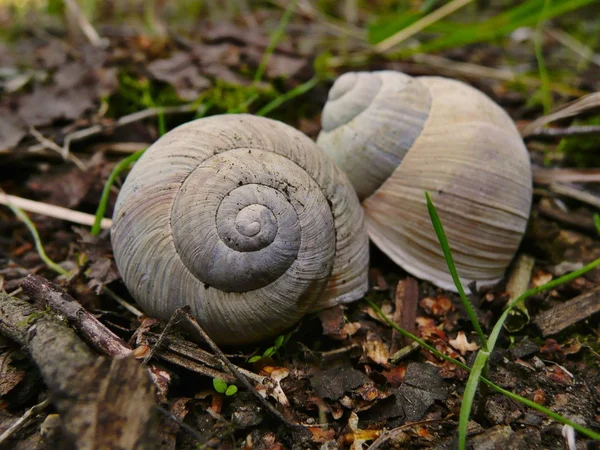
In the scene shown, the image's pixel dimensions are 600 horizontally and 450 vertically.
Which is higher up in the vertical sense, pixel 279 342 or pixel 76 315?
pixel 76 315

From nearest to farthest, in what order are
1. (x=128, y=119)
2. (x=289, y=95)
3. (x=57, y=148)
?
(x=57, y=148)
(x=128, y=119)
(x=289, y=95)

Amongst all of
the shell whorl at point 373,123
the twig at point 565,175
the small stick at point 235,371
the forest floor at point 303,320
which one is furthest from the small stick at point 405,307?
the twig at point 565,175

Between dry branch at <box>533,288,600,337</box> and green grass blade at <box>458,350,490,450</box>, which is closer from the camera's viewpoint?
green grass blade at <box>458,350,490,450</box>

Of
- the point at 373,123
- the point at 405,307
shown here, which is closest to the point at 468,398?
the point at 405,307

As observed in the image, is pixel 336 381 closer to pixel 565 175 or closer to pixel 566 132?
pixel 565 175

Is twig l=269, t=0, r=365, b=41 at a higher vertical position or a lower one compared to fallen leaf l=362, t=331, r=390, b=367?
higher

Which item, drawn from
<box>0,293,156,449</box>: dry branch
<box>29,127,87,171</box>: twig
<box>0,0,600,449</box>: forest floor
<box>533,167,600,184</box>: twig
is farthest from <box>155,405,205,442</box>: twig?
<box>533,167,600,184</box>: twig

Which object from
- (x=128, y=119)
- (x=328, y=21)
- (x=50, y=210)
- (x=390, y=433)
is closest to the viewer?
(x=390, y=433)

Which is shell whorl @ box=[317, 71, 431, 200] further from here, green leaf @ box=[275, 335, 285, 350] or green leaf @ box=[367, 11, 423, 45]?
green leaf @ box=[367, 11, 423, 45]
